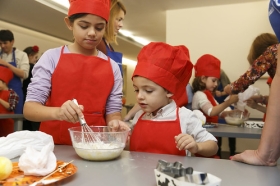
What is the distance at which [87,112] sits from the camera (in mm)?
1160

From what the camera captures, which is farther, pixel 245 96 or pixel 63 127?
pixel 245 96

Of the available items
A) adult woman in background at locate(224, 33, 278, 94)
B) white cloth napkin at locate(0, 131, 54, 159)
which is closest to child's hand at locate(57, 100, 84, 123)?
white cloth napkin at locate(0, 131, 54, 159)

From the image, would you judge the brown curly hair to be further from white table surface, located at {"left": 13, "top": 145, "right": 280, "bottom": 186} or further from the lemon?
the lemon

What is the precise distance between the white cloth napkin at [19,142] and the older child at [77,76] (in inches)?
4.9

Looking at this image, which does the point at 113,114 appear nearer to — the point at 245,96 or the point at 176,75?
the point at 176,75

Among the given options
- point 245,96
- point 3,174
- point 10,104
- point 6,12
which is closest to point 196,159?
point 3,174

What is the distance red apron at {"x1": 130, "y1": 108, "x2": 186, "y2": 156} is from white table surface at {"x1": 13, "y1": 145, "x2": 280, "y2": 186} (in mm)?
144

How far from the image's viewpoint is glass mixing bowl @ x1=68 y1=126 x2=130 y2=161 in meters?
0.84

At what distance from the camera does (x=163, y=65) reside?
1.10 m

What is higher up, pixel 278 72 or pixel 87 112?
pixel 278 72

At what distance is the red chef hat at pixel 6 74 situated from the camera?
3.10m

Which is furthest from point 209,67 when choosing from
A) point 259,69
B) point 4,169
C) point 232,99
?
point 4,169

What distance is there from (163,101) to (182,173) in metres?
0.60

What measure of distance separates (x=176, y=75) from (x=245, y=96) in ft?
4.96
